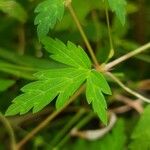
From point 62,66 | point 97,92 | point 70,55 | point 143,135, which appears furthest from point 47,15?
point 143,135

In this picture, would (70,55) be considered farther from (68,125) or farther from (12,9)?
(68,125)

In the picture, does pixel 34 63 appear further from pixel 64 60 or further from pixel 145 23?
pixel 145 23

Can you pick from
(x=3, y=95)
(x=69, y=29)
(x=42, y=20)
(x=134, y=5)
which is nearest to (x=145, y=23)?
(x=134, y=5)

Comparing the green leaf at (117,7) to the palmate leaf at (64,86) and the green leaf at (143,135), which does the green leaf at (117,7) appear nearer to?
the palmate leaf at (64,86)

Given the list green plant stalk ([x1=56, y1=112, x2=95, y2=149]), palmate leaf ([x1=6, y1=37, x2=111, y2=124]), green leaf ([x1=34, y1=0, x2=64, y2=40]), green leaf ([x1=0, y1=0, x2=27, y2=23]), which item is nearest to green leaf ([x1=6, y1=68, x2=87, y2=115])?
palmate leaf ([x1=6, y1=37, x2=111, y2=124])

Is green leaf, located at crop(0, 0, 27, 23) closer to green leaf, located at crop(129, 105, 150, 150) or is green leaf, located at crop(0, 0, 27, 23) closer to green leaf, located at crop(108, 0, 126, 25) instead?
green leaf, located at crop(108, 0, 126, 25)
